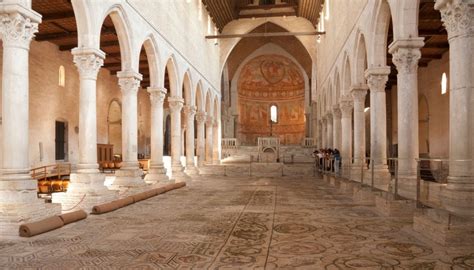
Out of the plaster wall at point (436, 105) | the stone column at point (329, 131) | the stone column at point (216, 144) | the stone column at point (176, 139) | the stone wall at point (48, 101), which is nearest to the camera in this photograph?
the stone wall at point (48, 101)

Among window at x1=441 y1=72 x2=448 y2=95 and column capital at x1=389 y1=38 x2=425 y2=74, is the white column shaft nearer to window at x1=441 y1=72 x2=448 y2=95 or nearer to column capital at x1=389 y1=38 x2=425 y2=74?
column capital at x1=389 y1=38 x2=425 y2=74

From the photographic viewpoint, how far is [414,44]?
10633mm

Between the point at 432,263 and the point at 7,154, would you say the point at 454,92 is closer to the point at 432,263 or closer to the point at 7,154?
the point at 432,263

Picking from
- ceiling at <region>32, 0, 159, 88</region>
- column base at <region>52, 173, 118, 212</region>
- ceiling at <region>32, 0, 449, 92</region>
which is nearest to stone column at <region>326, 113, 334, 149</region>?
ceiling at <region>32, 0, 449, 92</region>

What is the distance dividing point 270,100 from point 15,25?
1594 inches

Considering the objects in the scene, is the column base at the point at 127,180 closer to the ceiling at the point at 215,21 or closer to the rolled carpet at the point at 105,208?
the rolled carpet at the point at 105,208

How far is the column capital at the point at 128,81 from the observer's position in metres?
14.6

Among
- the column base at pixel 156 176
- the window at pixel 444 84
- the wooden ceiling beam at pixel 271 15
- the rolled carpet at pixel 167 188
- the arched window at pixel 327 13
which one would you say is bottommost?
the rolled carpet at pixel 167 188

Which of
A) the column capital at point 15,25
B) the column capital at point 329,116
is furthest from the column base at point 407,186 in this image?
the column capital at point 329,116

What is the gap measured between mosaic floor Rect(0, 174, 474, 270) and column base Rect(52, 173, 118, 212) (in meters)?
0.97

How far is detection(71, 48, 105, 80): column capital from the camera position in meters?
11.3

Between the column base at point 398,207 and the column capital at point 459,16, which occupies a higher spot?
the column capital at point 459,16

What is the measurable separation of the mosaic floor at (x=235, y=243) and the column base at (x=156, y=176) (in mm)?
6505

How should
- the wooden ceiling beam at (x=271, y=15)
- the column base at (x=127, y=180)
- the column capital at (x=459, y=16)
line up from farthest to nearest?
1. the wooden ceiling beam at (x=271, y=15)
2. the column base at (x=127, y=180)
3. the column capital at (x=459, y=16)
